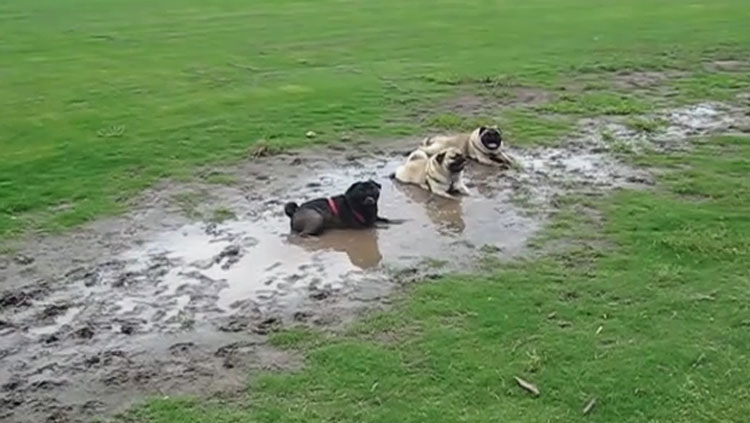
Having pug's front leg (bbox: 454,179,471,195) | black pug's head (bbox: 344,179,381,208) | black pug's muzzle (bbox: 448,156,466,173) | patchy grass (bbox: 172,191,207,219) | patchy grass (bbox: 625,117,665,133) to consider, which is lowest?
patchy grass (bbox: 625,117,665,133)

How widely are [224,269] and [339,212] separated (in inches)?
51.0

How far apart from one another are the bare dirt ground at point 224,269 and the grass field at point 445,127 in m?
0.35

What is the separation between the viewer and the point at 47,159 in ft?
38.9

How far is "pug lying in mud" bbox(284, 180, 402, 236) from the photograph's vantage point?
29.5 ft

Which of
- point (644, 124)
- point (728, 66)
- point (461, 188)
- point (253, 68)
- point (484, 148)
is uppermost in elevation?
point (484, 148)

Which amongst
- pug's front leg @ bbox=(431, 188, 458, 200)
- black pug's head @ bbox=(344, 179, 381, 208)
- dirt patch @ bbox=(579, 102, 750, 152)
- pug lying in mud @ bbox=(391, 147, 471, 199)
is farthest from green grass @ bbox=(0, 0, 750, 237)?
pug's front leg @ bbox=(431, 188, 458, 200)

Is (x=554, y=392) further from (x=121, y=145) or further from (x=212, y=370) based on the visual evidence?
(x=121, y=145)

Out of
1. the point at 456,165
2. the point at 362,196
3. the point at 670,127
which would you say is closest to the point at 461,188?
the point at 456,165

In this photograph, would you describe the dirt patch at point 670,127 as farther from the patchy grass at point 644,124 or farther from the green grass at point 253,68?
the green grass at point 253,68

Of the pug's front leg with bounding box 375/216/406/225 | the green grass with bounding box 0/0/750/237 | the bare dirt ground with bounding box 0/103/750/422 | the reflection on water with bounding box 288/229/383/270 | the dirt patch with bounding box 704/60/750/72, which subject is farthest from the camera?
the dirt patch with bounding box 704/60/750/72

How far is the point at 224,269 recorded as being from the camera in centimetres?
828

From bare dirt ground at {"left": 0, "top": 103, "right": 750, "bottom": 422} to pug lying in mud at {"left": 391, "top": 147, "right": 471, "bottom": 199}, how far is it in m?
0.17

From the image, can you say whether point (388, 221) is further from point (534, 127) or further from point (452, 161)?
point (534, 127)

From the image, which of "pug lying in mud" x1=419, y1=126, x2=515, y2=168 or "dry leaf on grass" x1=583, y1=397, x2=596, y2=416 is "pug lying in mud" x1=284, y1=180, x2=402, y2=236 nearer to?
"pug lying in mud" x1=419, y1=126, x2=515, y2=168
